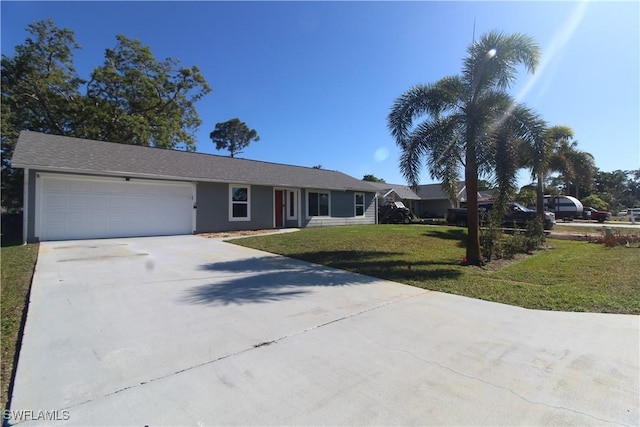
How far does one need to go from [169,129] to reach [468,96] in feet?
79.5

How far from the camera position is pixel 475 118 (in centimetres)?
995

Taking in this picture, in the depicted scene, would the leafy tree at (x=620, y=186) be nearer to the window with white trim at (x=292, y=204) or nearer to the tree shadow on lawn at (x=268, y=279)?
the window with white trim at (x=292, y=204)

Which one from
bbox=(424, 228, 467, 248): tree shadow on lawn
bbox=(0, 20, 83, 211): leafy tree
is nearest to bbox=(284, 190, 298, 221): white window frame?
bbox=(424, 228, 467, 248): tree shadow on lawn

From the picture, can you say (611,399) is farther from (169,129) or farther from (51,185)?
(169,129)

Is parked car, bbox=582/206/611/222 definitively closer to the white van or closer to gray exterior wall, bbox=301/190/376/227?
the white van

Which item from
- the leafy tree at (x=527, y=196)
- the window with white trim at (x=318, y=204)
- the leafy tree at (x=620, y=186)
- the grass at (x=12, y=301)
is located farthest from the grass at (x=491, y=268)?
the leafy tree at (x=620, y=186)

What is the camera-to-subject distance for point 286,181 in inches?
755

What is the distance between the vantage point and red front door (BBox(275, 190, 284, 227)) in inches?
764

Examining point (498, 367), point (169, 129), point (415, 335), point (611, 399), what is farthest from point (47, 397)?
point (169, 129)

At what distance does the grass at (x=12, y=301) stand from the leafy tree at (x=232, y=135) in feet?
143

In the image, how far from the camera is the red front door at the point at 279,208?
19395 millimetres

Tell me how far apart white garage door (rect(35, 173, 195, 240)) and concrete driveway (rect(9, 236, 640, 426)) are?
7423 mm

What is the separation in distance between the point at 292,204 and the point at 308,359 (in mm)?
16858

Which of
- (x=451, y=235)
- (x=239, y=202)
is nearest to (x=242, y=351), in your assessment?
(x=239, y=202)
